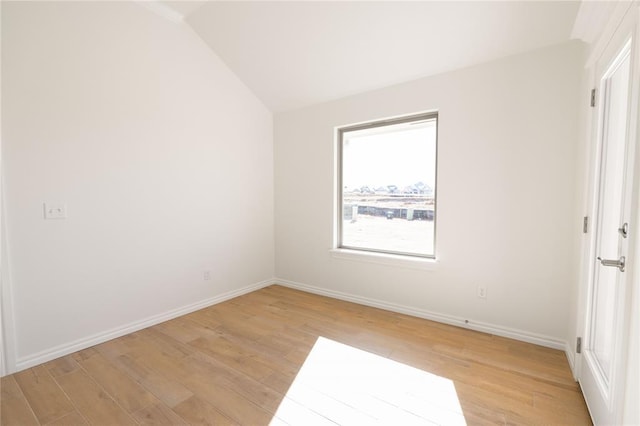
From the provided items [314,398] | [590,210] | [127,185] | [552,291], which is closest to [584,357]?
[552,291]

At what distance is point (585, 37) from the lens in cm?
200

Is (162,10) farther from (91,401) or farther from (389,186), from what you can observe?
(91,401)

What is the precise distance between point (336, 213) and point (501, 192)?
6.02ft

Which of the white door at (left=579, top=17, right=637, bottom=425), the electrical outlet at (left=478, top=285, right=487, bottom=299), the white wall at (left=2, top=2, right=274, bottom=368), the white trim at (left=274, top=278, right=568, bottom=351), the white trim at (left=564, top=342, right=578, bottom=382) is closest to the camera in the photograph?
the white door at (left=579, top=17, right=637, bottom=425)

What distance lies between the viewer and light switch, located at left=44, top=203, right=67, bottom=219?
7.39 ft

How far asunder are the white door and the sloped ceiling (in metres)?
0.80

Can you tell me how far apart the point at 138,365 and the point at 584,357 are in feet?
10.1

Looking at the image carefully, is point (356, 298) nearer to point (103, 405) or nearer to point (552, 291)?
point (552, 291)

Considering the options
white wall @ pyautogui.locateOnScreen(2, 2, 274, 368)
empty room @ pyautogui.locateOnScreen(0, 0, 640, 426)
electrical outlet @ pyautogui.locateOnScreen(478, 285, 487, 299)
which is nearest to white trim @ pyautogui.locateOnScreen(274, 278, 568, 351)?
empty room @ pyautogui.locateOnScreen(0, 0, 640, 426)

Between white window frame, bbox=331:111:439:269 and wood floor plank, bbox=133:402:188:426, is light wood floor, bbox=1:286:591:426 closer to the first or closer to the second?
wood floor plank, bbox=133:402:188:426

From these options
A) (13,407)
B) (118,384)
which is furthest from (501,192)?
(13,407)

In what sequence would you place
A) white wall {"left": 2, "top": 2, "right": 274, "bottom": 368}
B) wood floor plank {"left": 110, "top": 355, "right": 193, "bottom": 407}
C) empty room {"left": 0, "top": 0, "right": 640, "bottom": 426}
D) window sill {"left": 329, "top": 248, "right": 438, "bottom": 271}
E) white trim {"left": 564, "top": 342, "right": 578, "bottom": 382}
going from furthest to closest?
window sill {"left": 329, "top": 248, "right": 438, "bottom": 271}
white wall {"left": 2, "top": 2, "right": 274, "bottom": 368}
white trim {"left": 564, "top": 342, "right": 578, "bottom": 382}
wood floor plank {"left": 110, "top": 355, "right": 193, "bottom": 407}
empty room {"left": 0, "top": 0, "right": 640, "bottom": 426}

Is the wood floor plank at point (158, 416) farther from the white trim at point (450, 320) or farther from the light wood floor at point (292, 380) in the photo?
the white trim at point (450, 320)

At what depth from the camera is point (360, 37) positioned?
270 cm
